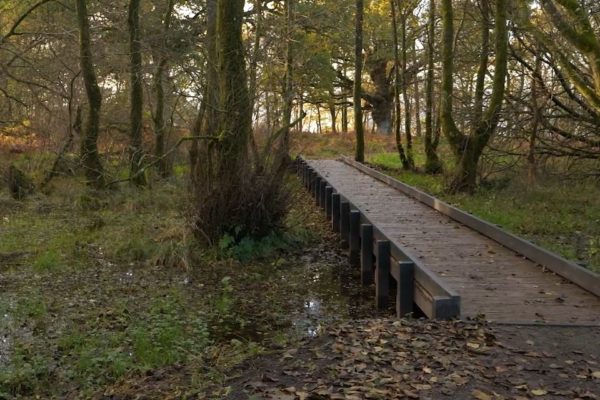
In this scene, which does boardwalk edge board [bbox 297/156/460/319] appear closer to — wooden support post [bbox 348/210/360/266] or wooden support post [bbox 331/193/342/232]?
wooden support post [bbox 348/210/360/266]

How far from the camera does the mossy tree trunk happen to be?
14.6 meters

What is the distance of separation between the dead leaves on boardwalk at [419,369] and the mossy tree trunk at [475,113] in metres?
9.46

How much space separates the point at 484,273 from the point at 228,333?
11.3 ft

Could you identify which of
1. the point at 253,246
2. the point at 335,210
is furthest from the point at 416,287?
the point at 335,210

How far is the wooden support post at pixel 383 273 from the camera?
9.27 metres

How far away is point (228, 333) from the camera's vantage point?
8.16 metres

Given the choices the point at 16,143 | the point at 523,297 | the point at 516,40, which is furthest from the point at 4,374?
the point at 16,143

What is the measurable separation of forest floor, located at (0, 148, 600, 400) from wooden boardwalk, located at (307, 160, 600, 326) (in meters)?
0.57

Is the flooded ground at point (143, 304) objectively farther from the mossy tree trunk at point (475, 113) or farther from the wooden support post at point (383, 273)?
the mossy tree trunk at point (475, 113)

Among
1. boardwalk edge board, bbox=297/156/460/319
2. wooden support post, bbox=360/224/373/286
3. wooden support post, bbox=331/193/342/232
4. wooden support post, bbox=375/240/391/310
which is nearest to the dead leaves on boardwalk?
boardwalk edge board, bbox=297/156/460/319

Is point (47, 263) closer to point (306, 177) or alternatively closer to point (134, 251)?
point (134, 251)

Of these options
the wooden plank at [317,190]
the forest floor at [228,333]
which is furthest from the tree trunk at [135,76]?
the wooden plank at [317,190]

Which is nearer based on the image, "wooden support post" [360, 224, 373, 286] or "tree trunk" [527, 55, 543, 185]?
"wooden support post" [360, 224, 373, 286]

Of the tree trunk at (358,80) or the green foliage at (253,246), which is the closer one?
the green foliage at (253,246)
